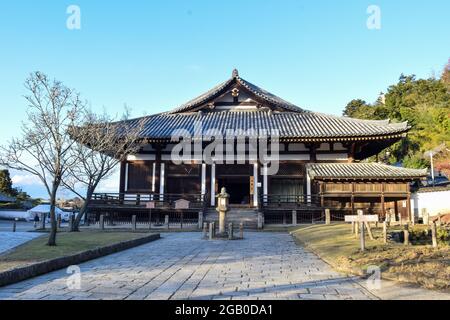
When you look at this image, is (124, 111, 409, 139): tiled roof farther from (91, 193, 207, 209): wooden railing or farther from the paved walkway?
the paved walkway

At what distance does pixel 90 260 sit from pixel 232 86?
22.7 meters

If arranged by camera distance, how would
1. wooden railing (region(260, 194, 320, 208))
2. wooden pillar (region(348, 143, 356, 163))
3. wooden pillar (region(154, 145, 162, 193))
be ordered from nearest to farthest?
wooden railing (region(260, 194, 320, 208)), wooden pillar (region(348, 143, 356, 163)), wooden pillar (region(154, 145, 162, 193))

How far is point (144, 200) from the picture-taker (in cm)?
2503

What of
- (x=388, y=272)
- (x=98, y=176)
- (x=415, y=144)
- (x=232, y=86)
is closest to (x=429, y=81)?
(x=415, y=144)

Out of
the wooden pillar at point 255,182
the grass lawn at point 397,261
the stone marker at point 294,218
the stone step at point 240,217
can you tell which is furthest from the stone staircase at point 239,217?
the grass lawn at point 397,261

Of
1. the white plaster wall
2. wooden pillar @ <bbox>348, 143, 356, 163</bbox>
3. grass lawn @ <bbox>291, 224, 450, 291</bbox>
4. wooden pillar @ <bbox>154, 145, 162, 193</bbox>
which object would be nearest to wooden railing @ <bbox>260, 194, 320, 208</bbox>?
wooden pillar @ <bbox>348, 143, 356, 163</bbox>

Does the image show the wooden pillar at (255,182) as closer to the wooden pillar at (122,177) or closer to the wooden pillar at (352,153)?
the wooden pillar at (352,153)

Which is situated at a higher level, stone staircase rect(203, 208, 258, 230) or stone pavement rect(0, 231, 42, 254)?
stone staircase rect(203, 208, 258, 230)

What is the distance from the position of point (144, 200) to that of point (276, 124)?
11.2 m

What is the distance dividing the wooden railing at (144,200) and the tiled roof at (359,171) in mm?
7774

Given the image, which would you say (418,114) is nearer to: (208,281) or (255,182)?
(255,182)

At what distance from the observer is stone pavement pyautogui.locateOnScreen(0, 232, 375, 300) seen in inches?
235

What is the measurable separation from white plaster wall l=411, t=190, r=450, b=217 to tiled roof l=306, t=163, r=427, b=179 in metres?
7.92


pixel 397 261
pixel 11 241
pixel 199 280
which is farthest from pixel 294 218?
pixel 199 280
